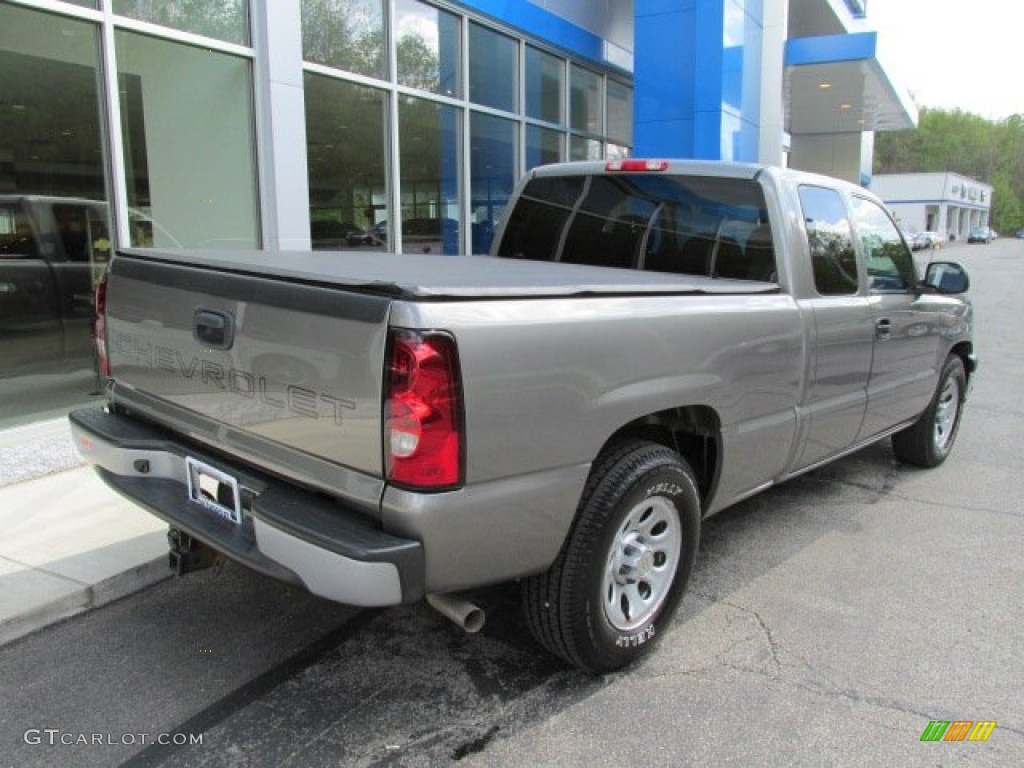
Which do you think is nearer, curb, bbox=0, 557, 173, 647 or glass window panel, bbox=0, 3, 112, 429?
curb, bbox=0, 557, 173, 647

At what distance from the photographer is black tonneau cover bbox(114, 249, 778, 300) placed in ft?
7.87

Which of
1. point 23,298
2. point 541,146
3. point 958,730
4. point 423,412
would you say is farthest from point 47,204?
point 541,146

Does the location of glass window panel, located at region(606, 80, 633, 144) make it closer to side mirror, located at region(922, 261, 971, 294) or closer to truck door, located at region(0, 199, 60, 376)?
side mirror, located at region(922, 261, 971, 294)

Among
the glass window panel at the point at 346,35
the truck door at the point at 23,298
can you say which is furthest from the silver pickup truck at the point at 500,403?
the glass window panel at the point at 346,35

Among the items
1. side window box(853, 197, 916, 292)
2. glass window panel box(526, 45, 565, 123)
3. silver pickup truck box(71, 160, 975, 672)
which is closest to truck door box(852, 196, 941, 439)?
side window box(853, 197, 916, 292)

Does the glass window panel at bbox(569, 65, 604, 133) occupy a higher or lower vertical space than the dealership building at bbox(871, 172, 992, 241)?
lower

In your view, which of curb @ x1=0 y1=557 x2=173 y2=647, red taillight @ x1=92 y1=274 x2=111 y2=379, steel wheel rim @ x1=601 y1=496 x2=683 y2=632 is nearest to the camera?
steel wheel rim @ x1=601 y1=496 x2=683 y2=632

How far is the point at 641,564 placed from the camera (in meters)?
3.16

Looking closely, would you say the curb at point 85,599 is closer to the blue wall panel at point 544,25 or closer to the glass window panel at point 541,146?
the blue wall panel at point 544,25

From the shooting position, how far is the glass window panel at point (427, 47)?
9.50 meters

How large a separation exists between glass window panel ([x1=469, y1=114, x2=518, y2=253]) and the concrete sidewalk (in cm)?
684

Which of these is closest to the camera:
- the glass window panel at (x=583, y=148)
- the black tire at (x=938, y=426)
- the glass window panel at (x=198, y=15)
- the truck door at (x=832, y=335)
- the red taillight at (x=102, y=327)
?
the red taillight at (x=102, y=327)

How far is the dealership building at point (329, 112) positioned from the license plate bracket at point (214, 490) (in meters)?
3.78

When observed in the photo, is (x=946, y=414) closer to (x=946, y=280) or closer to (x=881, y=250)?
(x=946, y=280)
